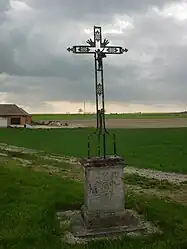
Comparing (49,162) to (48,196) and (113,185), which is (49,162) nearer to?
(48,196)

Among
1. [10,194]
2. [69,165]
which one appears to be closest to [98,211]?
[10,194]

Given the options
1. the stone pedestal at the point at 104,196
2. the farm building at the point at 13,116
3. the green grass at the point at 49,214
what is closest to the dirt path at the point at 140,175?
the green grass at the point at 49,214

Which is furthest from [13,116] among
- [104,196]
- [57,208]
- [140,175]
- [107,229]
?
[107,229]

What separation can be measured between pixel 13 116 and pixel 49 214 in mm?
72066

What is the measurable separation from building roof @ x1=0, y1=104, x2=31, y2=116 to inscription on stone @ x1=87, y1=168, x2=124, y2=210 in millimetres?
73021

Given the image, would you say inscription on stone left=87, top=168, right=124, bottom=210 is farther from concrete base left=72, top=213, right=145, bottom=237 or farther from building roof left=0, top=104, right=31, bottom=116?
building roof left=0, top=104, right=31, bottom=116

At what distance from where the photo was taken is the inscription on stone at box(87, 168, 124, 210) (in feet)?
27.5

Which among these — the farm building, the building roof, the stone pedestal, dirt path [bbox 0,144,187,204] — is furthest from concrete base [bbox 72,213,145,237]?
the building roof

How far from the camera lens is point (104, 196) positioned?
8414 millimetres

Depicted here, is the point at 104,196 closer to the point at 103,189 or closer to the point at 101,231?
the point at 103,189

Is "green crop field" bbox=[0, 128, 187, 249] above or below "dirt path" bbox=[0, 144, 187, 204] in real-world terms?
above

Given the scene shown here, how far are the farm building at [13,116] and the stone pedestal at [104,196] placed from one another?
70275 millimetres

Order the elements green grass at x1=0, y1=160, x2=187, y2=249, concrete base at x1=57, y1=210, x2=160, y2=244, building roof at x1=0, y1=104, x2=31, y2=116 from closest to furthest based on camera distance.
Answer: green grass at x1=0, y1=160, x2=187, y2=249 < concrete base at x1=57, y1=210, x2=160, y2=244 < building roof at x1=0, y1=104, x2=31, y2=116

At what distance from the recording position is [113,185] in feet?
27.8
